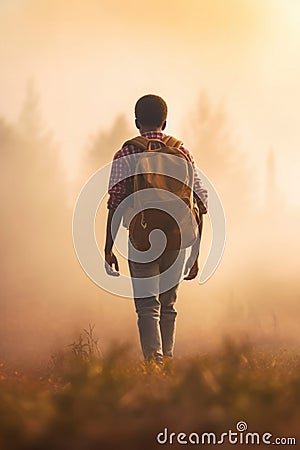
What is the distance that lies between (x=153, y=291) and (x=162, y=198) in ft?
1.18

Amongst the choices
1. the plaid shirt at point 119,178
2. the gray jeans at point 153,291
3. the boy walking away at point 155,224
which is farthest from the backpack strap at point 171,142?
the gray jeans at point 153,291

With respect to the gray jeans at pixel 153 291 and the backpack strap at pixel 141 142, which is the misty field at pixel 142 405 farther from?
the backpack strap at pixel 141 142

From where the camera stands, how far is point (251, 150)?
340cm

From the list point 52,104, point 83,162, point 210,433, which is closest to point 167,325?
point 210,433

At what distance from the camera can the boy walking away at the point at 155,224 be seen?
104 inches

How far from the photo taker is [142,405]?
2.23 m

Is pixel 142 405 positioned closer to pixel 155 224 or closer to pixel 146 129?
pixel 155 224

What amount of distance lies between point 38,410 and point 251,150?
1.77 m

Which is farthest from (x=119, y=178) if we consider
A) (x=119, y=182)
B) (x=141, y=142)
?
(x=141, y=142)

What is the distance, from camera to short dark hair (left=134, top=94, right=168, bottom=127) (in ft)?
9.02

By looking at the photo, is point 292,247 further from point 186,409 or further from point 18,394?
point 18,394

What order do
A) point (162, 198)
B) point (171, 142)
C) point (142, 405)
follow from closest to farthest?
point (142, 405)
point (162, 198)
point (171, 142)

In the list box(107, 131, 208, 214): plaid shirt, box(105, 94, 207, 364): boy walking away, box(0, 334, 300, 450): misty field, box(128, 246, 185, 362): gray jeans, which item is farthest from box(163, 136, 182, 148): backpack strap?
box(0, 334, 300, 450): misty field

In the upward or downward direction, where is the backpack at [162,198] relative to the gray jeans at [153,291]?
upward
